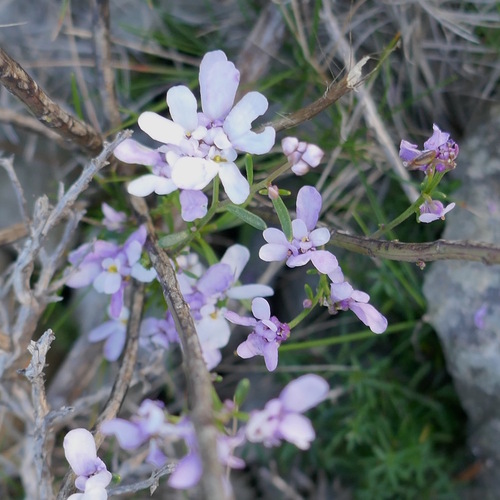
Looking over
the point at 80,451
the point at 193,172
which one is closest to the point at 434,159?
the point at 193,172

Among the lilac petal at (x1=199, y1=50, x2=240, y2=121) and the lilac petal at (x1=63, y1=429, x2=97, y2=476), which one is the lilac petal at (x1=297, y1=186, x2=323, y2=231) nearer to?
the lilac petal at (x1=199, y1=50, x2=240, y2=121)

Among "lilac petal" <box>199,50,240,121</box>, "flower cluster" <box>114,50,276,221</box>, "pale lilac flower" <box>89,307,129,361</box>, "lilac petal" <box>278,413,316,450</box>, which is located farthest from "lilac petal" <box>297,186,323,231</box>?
"pale lilac flower" <box>89,307,129,361</box>

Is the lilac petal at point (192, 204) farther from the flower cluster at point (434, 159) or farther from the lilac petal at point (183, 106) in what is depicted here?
the flower cluster at point (434, 159)

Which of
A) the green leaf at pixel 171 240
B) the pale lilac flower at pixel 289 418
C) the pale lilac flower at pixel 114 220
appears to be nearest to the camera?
the pale lilac flower at pixel 289 418

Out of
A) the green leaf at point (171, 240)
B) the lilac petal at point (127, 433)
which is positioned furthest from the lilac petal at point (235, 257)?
the lilac petal at point (127, 433)

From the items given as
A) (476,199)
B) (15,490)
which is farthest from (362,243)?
(15,490)

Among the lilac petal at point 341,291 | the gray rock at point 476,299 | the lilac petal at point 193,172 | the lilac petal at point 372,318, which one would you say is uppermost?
the lilac petal at point 193,172

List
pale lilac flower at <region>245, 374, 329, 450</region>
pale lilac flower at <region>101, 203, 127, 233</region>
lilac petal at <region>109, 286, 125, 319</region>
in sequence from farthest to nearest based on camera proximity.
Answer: pale lilac flower at <region>101, 203, 127, 233</region>, lilac petal at <region>109, 286, 125, 319</region>, pale lilac flower at <region>245, 374, 329, 450</region>

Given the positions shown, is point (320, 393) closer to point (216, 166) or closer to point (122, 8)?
point (216, 166)
